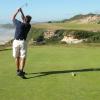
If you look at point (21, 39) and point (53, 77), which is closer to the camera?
point (53, 77)

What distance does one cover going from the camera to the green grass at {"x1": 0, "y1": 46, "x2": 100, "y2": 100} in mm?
8555

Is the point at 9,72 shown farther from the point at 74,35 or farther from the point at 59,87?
the point at 74,35

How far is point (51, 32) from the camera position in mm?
25812

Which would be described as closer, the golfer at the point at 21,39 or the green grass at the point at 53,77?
the green grass at the point at 53,77

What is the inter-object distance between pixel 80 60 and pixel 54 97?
16.7 feet

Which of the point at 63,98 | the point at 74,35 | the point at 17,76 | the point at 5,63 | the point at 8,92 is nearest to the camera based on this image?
the point at 63,98

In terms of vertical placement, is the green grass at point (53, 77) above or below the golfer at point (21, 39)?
below

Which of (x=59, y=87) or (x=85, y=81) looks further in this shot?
(x=85, y=81)

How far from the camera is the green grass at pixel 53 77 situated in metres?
8.55

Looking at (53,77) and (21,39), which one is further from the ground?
(21,39)

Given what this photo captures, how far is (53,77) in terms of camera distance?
10453 mm

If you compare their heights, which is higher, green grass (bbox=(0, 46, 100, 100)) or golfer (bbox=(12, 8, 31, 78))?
golfer (bbox=(12, 8, 31, 78))

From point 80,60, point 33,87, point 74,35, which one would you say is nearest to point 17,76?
point 33,87

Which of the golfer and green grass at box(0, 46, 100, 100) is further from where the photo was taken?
the golfer
